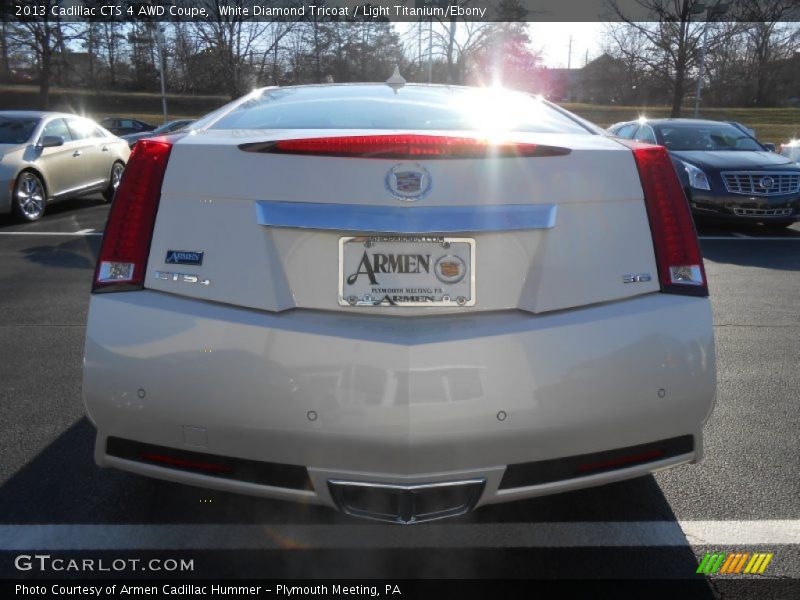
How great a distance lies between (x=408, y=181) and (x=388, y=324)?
0.41 meters

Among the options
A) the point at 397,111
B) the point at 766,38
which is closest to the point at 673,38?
the point at 766,38

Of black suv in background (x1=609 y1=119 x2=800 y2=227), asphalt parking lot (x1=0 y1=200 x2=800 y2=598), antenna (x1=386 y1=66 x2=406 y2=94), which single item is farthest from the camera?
black suv in background (x1=609 y1=119 x2=800 y2=227)

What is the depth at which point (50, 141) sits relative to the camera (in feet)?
34.6

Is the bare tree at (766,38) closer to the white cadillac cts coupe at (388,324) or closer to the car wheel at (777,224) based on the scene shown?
the car wheel at (777,224)

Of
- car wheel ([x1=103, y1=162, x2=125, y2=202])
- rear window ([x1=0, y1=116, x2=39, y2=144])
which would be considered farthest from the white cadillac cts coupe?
car wheel ([x1=103, y1=162, x2=125, y2=202])

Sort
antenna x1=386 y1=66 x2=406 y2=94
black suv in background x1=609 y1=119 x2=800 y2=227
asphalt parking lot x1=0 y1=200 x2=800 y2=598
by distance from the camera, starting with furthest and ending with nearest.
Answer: black suv in background x1=609 y1=119 x2=800 y2=227 < antenna x1=386 y1=66 x2=406 y2=94 < asphalt parking lot x1=0 y1=200 x2=800 y2=598

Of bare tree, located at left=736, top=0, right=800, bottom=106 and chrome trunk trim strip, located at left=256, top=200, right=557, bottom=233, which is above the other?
bare tree, located at left=736, top=0, right=800, bottom=106

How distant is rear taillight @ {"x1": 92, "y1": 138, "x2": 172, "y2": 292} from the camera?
2.20m

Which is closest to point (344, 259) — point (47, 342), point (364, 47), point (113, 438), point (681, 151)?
point (113, 438)

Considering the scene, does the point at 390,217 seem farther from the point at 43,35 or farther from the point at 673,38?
the point at 43,35

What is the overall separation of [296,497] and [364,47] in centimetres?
3960

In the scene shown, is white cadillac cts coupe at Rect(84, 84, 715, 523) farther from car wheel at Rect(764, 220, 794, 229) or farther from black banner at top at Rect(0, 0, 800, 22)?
black banner at top at Rect(0, 0, 800, 22)

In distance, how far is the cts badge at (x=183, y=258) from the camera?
2.14 metres

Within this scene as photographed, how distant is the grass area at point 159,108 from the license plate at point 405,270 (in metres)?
41.5
